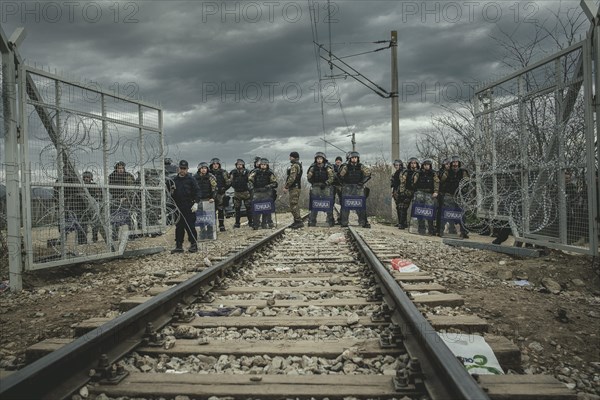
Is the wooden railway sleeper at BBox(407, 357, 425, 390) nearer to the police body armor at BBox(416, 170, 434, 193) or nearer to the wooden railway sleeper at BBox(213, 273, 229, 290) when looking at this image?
the wooden railway sleeper at BBox(213, 273, 229, 290)

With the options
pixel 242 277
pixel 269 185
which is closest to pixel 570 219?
pixel 242 277

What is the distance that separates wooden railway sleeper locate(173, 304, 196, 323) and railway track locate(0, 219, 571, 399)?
1 cm

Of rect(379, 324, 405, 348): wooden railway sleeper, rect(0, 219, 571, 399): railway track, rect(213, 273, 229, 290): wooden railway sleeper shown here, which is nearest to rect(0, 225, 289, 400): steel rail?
rect(0, 219, 571, 399): railway track

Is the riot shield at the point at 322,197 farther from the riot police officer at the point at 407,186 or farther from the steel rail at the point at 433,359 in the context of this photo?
the steel rail at the point at 433,359

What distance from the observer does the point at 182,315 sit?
3.65 meters

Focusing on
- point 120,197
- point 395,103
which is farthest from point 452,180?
point 120,197

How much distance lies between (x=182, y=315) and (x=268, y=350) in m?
1.06

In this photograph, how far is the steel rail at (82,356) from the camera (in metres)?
2.12

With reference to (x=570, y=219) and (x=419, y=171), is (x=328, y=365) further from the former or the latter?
(x=419, y=171)

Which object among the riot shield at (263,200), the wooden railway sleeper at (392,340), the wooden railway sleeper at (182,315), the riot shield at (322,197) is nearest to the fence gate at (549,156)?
the wooden railway sleeper at (392,340)

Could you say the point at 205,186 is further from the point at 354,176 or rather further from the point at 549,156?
the point at 549,156

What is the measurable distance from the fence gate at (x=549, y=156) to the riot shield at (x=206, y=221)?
632 centimetres

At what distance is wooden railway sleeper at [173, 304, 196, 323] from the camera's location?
11.9ft

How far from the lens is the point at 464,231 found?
477 inches
